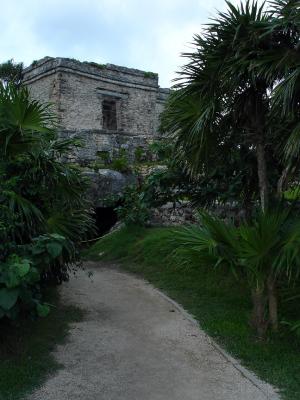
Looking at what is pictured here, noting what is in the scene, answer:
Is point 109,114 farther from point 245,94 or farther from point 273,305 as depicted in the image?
point 273,305

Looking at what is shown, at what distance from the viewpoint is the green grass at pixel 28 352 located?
14.8 feet

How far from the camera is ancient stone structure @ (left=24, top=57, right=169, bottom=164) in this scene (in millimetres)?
17844

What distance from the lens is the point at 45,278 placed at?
679cm

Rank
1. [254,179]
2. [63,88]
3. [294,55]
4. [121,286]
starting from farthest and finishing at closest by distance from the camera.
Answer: [63,88], [121,286], [254,179], [294,55]

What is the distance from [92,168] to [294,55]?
9.09 m

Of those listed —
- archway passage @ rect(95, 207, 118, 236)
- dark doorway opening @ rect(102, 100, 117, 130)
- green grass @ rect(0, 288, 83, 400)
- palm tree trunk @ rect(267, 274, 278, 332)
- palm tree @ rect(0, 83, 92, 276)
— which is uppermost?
dark doorway opening @ rect(102, 100, 117, 130)

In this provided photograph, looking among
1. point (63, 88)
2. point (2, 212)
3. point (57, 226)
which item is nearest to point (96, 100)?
point (63, 88)

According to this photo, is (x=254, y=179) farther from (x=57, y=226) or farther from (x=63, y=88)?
(x=63, y=88)

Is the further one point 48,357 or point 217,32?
point 217,32

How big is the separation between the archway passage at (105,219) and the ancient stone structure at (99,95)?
1.81 meters

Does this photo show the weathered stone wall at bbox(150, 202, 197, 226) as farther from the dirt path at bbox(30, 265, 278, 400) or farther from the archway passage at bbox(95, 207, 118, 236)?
the dirt path at bbox(30, 265, 278, 400)

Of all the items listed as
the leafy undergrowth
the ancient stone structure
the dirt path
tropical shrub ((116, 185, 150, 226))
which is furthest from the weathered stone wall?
the dirt path

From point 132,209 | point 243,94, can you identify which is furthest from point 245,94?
point 132,209

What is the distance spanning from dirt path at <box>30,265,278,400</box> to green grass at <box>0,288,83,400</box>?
0.12 m
